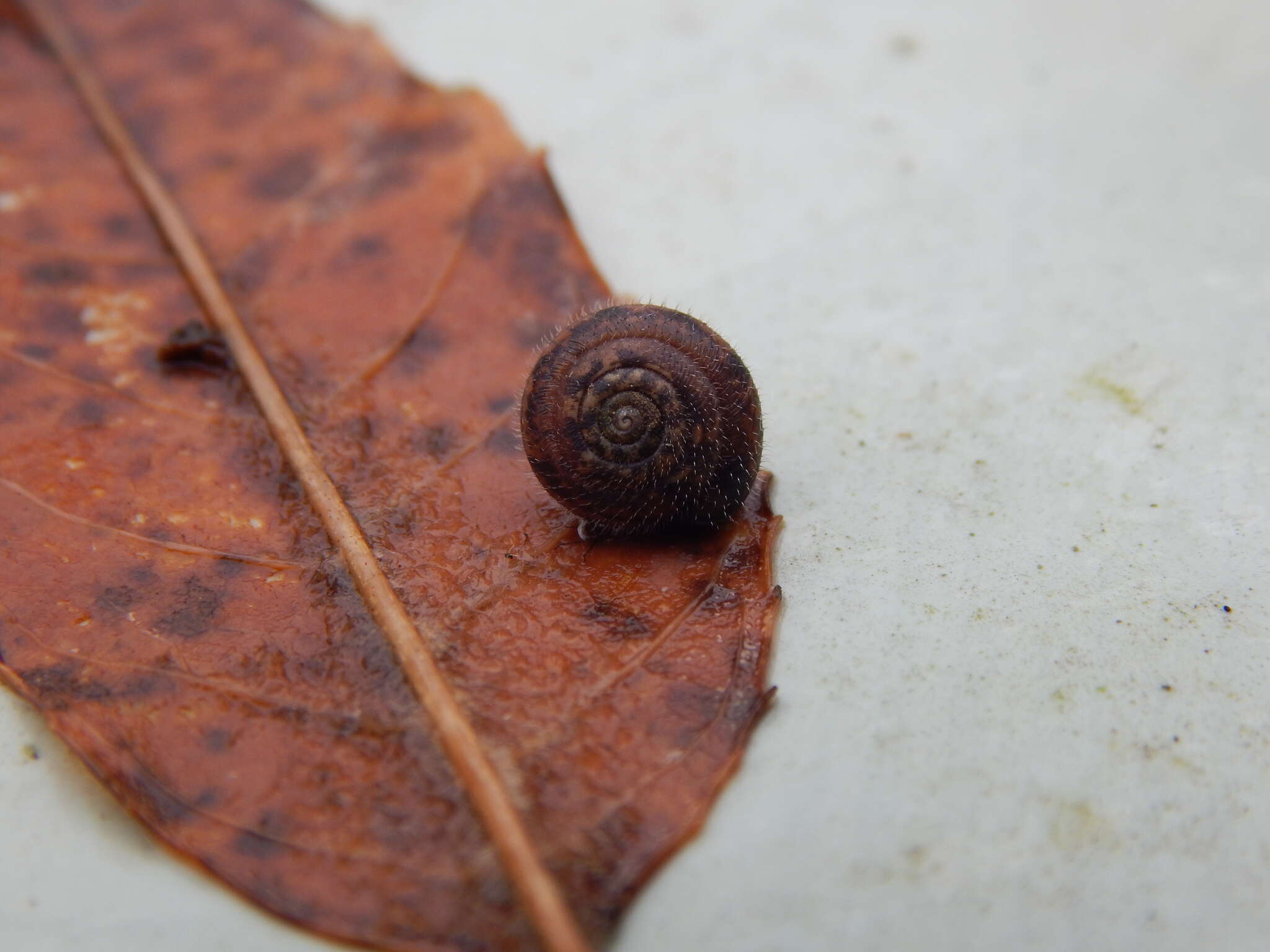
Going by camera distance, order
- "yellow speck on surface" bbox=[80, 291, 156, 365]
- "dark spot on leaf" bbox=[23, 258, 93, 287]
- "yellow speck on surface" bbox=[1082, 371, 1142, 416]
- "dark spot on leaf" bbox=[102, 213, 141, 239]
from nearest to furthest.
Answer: "yellow speck on surface" bbox=[1082, 371, 1142, 416] → "yellow speck on surface" bbox=[80, 291, 156, 365] → "dark spot on leaf" bbox=[23, 258, 93, 287] → "dark spot on leaf" bbox=[102, 213, 141, 239]

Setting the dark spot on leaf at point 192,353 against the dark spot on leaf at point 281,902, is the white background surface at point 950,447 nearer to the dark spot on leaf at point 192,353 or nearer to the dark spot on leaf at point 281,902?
the dark spot on leaf at point 281,902

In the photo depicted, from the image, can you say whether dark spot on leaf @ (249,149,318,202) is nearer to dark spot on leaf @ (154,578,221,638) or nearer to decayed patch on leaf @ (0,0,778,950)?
decayed patch on leaf @ (0,0,778,950)

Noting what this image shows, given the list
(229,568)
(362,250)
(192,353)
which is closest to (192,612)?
(229,568)

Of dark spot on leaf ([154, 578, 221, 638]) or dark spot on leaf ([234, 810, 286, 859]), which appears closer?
dark spot on leaf ([234, 810, 286, 859])

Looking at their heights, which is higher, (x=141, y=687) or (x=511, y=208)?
(x=511, y=208)

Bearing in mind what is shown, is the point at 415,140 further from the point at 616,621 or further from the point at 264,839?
the point at 264,839

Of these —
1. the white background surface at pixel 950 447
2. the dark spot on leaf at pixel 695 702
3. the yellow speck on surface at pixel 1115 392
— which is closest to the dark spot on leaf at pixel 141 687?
the white background surface at pixel 950 447

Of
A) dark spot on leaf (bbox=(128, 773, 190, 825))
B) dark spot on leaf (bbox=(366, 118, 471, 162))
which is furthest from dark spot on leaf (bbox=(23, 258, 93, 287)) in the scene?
dark spot on leaf (bbox=(128, 773, 190, 825))

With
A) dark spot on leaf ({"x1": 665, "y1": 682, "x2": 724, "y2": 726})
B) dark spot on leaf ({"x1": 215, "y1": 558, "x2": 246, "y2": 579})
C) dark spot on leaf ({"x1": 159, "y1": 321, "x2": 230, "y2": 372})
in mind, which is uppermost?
dark spot on leaf ({"x1": 159, "y1": 321, "x2": 230, "y2": 372})
